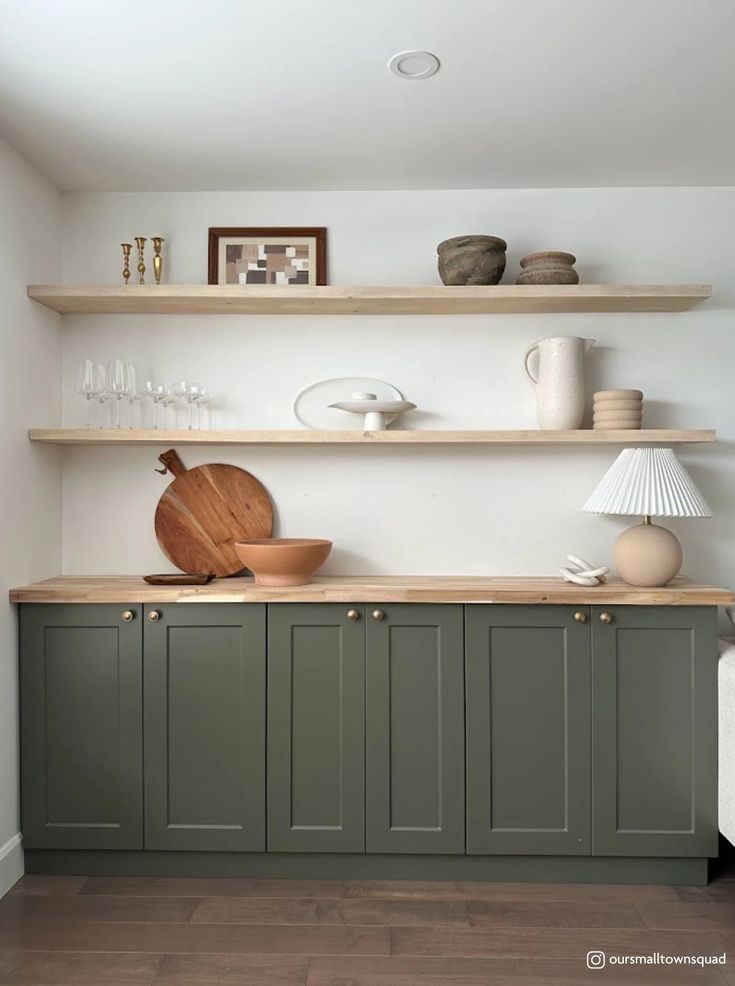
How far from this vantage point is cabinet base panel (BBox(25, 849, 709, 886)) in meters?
2.73

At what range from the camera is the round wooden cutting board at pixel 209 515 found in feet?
10.4

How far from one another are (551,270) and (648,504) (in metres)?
0.94

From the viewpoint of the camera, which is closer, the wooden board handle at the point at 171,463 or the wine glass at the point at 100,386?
the wine glass at the point at 100,386

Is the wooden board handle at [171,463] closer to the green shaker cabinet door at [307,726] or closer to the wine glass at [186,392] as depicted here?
the wine glass at [186,392]

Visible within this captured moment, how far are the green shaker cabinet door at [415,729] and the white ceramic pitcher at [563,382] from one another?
2.82 feet

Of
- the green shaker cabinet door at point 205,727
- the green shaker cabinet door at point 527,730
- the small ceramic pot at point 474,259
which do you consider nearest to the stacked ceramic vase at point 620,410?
the small ceramic pot at point 474,259

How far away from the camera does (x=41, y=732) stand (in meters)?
2.77

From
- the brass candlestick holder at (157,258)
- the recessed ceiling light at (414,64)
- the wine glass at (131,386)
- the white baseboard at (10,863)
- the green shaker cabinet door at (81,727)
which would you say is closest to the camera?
the recessed ceiling light at (414,64)

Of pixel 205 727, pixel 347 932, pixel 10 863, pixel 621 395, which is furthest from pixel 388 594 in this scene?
pixel 10 863

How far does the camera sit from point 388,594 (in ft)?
8.87

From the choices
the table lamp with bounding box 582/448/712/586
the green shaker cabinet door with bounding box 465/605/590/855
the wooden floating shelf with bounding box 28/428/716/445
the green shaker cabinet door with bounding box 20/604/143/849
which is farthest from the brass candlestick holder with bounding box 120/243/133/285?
the table lamp with bounding box 582/448/712/586

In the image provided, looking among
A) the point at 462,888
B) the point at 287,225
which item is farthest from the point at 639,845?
the point at 287,225

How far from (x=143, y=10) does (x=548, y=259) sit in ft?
5.28

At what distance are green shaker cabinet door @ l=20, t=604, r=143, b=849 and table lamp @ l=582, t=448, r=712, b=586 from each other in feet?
5.65
